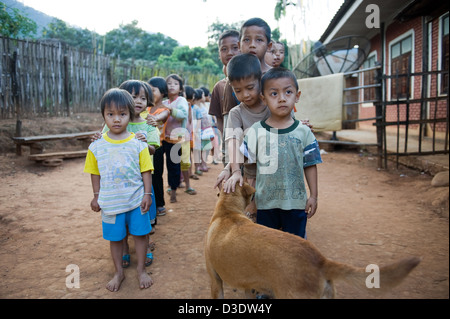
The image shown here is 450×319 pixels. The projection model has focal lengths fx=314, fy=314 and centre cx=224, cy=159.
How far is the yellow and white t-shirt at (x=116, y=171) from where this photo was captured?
2420mm

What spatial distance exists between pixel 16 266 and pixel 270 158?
7.99 feet

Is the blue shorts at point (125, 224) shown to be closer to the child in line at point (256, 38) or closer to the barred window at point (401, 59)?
the child in line at point (256, 38)

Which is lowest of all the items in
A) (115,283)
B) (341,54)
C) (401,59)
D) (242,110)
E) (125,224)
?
(115,283)

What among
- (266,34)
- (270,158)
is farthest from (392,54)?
(270,158)

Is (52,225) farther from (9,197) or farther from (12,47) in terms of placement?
(12,47)

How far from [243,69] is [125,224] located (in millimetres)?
1526

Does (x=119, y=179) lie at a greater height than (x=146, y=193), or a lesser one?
greater

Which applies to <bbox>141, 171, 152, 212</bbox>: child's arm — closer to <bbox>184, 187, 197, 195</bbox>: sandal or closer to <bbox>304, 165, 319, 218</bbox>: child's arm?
<bbox>304, 165, 319, 218</bbox>: child's arm

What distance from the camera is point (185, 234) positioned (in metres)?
3.59

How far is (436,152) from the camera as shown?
597cm

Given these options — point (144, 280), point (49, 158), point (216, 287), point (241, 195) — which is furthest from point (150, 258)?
point (49, 158)

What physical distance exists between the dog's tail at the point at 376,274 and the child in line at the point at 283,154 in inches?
29.7

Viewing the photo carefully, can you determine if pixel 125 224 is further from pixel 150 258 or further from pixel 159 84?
pixel 159 84

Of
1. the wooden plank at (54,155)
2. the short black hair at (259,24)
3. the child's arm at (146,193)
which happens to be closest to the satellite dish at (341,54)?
the short black hair at (259,24)
